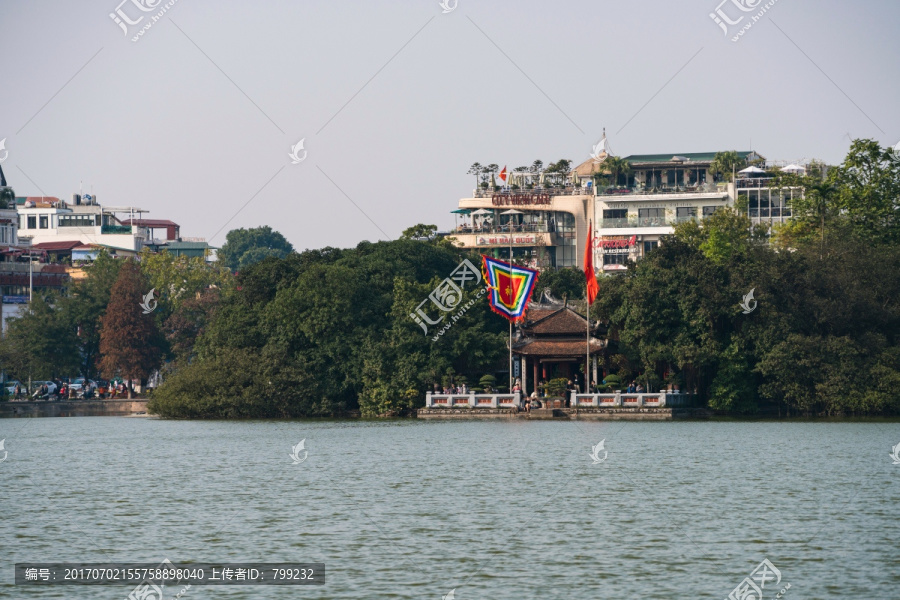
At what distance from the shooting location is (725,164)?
96000mm

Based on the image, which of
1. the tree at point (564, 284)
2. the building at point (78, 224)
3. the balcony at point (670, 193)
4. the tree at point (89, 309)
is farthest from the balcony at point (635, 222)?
the building at point (78, 224)

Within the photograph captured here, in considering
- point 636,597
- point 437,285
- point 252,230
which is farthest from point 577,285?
point 252,230

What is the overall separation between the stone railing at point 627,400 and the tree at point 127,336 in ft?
106

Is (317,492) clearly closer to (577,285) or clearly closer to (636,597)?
(636,597)

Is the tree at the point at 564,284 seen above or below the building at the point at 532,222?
below

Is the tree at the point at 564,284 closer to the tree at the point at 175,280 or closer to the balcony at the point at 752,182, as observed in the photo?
the balcony at the point at 752,182

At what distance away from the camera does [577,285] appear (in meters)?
78.1

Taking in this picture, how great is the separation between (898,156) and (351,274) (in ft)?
95.9

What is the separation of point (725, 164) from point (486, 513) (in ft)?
242

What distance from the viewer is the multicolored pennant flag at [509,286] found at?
2307 inches

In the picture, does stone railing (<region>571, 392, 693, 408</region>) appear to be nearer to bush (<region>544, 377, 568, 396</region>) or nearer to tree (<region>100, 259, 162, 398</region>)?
bush (<region>544, 377, 568, 396</region>)

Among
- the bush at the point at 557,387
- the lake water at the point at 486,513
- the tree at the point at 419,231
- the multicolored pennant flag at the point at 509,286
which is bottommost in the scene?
the lake water at the point at 486,513

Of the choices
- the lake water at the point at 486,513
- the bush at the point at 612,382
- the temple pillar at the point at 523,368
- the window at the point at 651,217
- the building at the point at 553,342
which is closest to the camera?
the lake water at the point at 486,513

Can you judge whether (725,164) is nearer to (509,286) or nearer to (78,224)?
(509,286)
